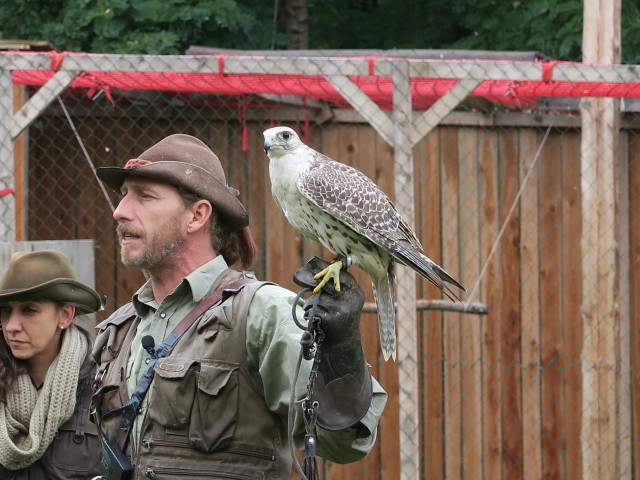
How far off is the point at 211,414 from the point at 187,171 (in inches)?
29.0

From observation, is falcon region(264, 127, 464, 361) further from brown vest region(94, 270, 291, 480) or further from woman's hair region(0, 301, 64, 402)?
woman's hair region(0, 301, 64, 402)

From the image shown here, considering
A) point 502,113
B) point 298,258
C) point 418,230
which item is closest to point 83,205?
point 298,258

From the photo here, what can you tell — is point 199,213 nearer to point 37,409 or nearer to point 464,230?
point 37,409

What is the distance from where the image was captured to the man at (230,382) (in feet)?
8.56

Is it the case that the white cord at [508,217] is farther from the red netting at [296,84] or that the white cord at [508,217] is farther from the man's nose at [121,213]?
the man's nose at [121,213]

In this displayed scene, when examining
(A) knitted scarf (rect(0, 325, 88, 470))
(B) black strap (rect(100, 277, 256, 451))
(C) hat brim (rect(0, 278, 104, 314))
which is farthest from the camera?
(C) hat brim (rect(0, 278, 104, 314))

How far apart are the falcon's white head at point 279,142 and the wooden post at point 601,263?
9.49 feet

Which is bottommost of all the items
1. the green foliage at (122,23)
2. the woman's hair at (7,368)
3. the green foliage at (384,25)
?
the woman's hair at (7,368)

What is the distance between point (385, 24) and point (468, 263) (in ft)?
8.35

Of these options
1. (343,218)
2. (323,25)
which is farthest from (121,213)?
(323,25)

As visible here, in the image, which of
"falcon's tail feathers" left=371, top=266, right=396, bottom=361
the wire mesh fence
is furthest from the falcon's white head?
the wire mesh fence

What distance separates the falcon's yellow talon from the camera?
2.60 m

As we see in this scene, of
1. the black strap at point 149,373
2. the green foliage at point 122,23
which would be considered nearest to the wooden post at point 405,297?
the black strap at point 149,373

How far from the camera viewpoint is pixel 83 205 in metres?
6.29
